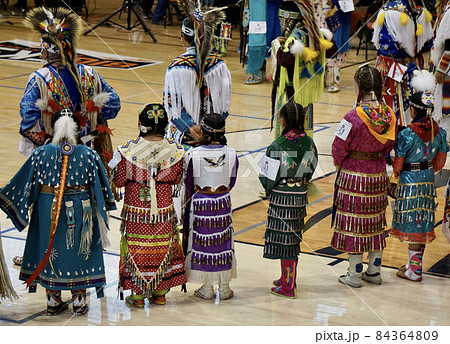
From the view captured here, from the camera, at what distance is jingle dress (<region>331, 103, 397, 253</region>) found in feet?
15.2

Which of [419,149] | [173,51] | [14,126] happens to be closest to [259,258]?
[419,149]

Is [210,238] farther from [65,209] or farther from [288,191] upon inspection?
[65,209]

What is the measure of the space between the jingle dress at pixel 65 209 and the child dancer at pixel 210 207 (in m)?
0.53

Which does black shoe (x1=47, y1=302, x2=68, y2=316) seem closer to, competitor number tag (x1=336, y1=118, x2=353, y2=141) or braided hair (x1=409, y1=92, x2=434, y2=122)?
competitor number tag (x1=336, y1=118, x2=353, y2=141)

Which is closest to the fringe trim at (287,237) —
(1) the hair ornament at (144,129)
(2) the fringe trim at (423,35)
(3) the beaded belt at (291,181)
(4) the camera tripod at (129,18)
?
(3) the beaded belt at (291,181)

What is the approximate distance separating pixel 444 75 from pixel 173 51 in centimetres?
636

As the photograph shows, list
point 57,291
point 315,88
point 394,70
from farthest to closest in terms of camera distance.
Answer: point 394,70, point 315,88, point 57,291

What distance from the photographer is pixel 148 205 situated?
14.1 ft

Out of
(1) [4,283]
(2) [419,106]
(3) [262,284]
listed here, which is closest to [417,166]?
(2) [419,106]

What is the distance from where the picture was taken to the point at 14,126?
8328 mm

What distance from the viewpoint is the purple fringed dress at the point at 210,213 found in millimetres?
4387

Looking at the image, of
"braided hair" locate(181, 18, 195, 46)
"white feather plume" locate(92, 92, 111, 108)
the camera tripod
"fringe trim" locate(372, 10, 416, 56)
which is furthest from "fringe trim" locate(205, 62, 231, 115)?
the camera tripod

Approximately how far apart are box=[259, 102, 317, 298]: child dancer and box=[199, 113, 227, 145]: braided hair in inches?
12.2

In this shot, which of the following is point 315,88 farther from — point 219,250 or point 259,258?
point 219,250
